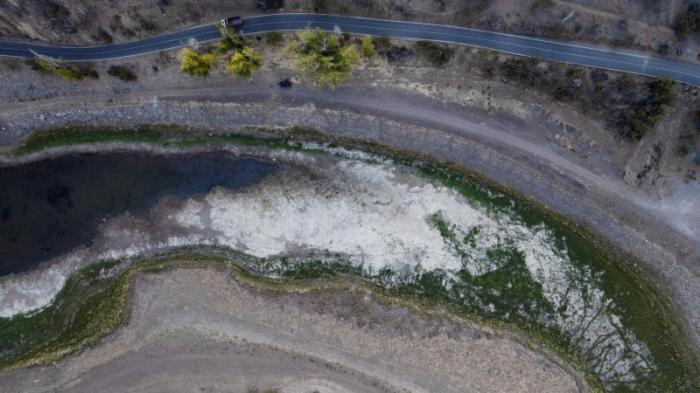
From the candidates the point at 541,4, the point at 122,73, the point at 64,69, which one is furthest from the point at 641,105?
the point at 64,69

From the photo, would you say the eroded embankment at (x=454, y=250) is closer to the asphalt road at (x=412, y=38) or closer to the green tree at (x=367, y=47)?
the green tree at (x=367, y=47)

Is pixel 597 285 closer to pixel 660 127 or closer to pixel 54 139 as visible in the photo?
pixel 660 127

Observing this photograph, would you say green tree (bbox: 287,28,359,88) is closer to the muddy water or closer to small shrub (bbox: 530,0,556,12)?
the muddy water

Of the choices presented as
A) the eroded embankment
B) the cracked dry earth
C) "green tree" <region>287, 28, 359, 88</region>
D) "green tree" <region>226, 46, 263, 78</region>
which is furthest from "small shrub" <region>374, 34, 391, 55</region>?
the cracked dry earth

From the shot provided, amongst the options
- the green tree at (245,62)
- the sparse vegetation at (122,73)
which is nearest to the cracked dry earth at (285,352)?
the green tree at (245,62)

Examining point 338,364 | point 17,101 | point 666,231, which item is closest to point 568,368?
point 666,231
